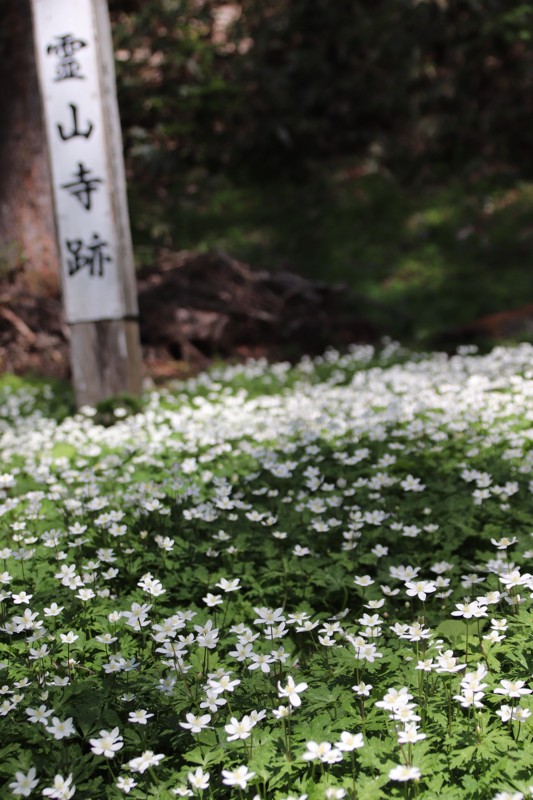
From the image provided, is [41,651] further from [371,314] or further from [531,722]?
[371,314]

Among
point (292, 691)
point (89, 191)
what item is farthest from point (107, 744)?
point (89, 191)

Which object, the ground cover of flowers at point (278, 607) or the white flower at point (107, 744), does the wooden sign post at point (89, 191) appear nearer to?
the ground cover of flowers at point (278, 607)

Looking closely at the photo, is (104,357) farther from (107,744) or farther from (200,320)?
(107,744)

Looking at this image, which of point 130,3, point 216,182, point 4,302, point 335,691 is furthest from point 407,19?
point 335,691

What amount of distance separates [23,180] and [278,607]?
918cm

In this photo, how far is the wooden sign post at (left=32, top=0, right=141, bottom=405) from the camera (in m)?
6.61

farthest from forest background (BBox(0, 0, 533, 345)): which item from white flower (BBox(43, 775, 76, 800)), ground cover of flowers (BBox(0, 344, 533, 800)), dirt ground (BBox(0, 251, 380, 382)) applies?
white flower (BBox(43, 775, 76, 800))

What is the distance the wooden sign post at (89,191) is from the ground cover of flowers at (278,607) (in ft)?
4.60

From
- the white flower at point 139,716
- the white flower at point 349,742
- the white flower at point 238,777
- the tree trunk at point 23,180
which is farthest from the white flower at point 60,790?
the tree trunk at point 23,180

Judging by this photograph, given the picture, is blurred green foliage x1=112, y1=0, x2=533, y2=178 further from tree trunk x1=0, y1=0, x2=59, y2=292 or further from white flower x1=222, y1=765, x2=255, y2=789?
white flower x1=222, y1=765, x2=255, y2=789

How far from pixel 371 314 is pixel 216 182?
6388 mm

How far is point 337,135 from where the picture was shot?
1583 centimetres

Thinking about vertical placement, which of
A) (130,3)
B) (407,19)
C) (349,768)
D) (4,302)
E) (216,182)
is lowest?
(349,768)

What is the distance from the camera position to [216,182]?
50.9ft
